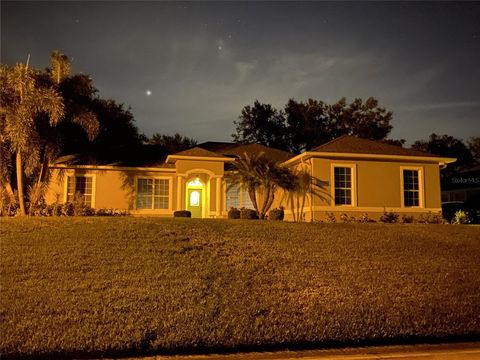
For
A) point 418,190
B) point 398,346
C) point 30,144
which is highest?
point 30,144

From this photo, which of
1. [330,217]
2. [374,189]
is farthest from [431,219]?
[330,217]

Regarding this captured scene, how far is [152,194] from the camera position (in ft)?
76.8

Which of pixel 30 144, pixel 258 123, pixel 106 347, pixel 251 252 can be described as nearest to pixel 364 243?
pixel 251 252

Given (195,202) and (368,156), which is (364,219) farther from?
(195,202)

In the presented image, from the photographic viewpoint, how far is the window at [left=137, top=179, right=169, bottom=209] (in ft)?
76.3

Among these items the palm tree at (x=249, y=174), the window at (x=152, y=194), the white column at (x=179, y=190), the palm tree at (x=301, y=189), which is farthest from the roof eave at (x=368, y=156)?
the window at (x=152, y=194)

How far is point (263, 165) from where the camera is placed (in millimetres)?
20953

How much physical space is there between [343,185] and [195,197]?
800cm

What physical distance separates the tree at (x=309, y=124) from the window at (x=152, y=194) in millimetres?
23405

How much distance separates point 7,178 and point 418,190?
17.4 metres

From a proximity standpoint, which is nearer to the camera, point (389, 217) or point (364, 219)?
point (364, 219)

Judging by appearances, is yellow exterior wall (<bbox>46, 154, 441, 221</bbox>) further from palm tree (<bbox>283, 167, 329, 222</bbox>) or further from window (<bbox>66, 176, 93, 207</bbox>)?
window (<bbox>66, 176, 93, 207</bbox>)

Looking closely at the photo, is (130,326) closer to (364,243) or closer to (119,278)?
(119,278)

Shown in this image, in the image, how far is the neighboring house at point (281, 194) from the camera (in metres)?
20.8
